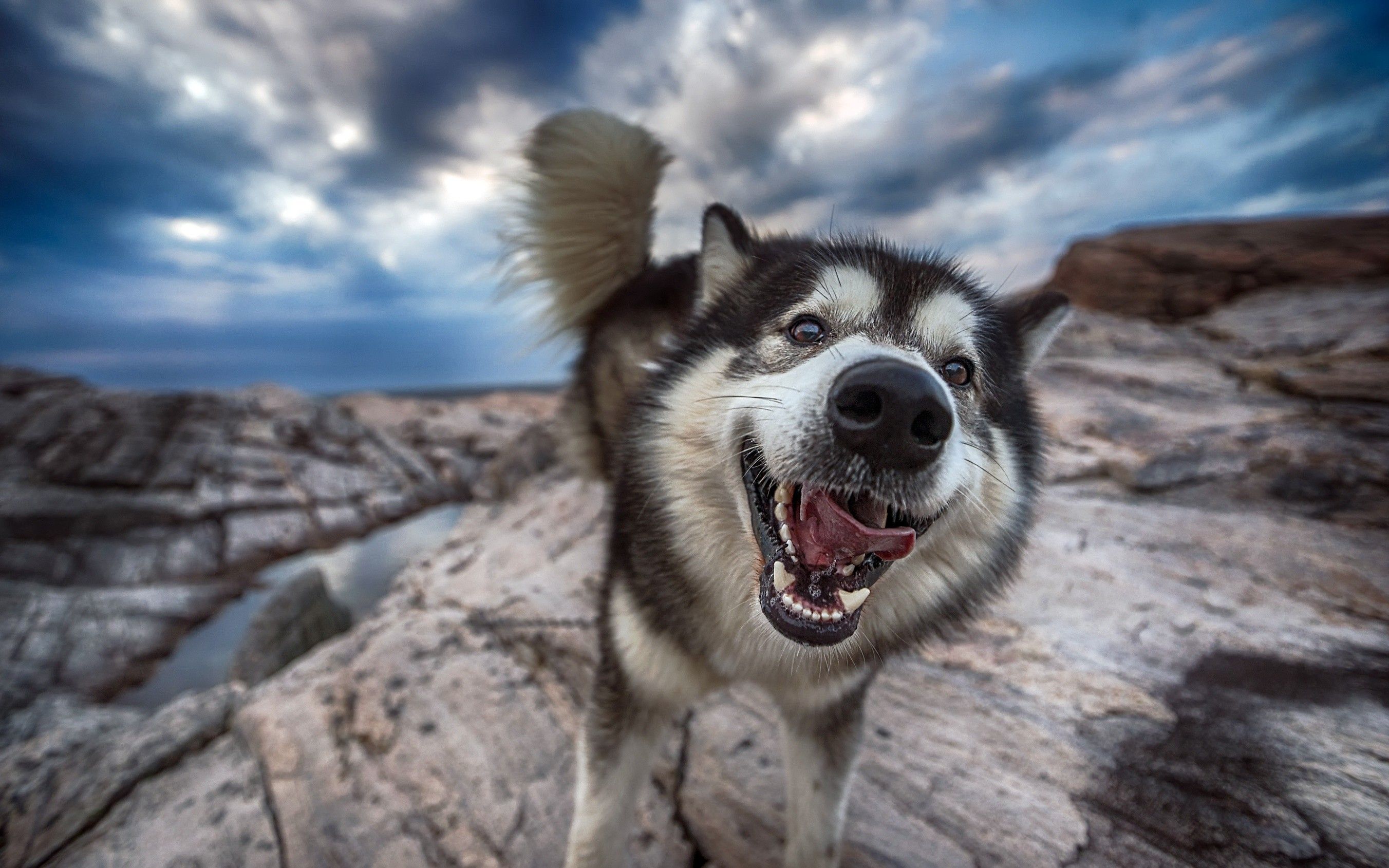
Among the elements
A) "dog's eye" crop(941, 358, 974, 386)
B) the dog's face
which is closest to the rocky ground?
the dog's face

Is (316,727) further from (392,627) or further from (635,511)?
(635,511)

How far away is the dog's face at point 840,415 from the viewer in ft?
4.35

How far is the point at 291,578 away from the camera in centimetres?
689

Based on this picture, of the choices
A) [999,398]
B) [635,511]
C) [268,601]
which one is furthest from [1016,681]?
[268,601]

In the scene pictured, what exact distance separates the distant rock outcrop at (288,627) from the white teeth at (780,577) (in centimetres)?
537

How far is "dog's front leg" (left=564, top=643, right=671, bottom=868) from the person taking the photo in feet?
6.57

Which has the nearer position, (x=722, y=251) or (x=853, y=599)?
(x=853, y=599)

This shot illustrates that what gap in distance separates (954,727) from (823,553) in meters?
1.60

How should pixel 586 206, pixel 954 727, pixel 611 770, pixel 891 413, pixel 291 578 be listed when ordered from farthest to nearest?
pixel 291 578
pixel 586 206
pixel 954 727
pixel 611 770
pixel 891 413

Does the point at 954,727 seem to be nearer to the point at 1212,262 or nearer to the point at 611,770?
the point at 611,770

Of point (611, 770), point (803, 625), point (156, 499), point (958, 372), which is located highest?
point (958, 372)

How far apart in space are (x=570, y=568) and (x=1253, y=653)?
367 centimetres

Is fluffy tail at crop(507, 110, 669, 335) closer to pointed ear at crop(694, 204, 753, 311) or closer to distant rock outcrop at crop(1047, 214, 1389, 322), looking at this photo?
pointed ear at crop(694, 204, 753, 311)

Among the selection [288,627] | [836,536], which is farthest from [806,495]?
[288,627]
